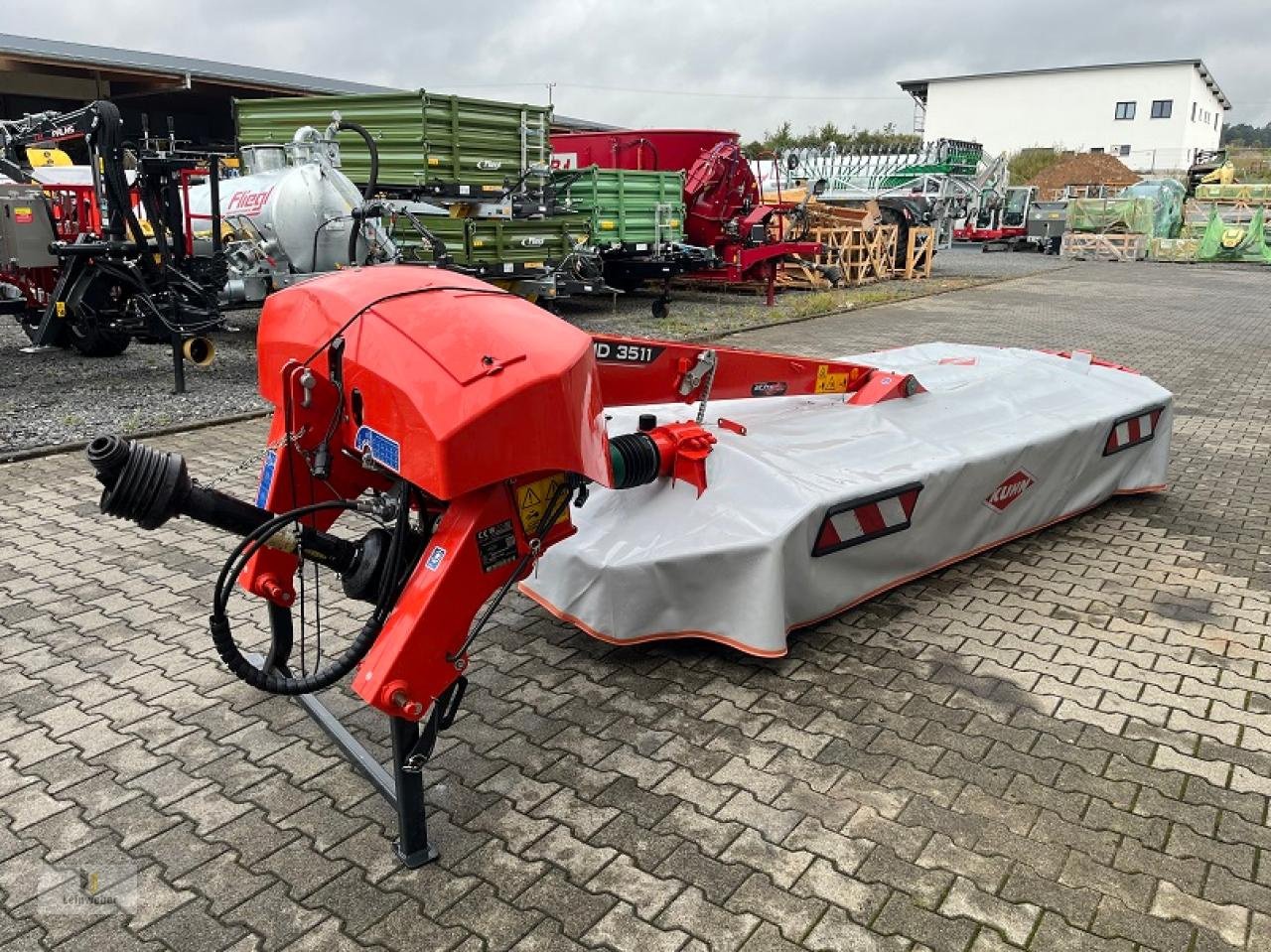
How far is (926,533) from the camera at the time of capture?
421 centimetres

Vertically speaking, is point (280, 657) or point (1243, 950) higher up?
point (280, 657)

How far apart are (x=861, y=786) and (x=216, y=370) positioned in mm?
8017

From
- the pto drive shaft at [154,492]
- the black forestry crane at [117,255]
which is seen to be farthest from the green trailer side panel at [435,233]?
the pto drive shaft at [154,492]

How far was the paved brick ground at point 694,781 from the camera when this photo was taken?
243cm

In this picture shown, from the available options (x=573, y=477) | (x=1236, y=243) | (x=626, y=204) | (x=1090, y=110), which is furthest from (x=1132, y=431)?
(x=1090, y=110)

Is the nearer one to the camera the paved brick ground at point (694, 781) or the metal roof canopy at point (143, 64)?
the paved brick ground at point (694, 781)

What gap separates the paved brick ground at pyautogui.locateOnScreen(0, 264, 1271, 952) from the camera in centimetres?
243

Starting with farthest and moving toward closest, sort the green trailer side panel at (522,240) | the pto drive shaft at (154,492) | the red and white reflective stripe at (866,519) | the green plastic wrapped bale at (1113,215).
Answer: the green plastic wrapped bale at (1113,215)
the green trailer side panel at (522,240)
the red and white reflective stripe at (866,519)
the pto drive shaft at (154,492)

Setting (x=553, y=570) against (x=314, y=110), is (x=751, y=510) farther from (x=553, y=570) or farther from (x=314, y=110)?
(x=314, y=110)

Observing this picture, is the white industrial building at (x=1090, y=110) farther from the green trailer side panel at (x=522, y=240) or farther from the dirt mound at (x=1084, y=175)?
the green trailer side panel at (x=522, y=240)

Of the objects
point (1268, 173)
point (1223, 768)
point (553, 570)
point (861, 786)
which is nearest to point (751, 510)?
point (553, 570)

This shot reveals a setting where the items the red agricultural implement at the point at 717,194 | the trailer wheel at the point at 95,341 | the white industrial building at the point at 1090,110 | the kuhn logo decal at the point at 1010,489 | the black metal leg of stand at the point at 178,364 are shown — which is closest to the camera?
the kuhn logo decal at the point at 1010,489

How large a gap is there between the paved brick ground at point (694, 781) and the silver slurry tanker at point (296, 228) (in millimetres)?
4847

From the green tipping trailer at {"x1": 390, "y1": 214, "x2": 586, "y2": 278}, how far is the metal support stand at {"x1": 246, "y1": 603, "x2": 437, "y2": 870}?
8.23 m
